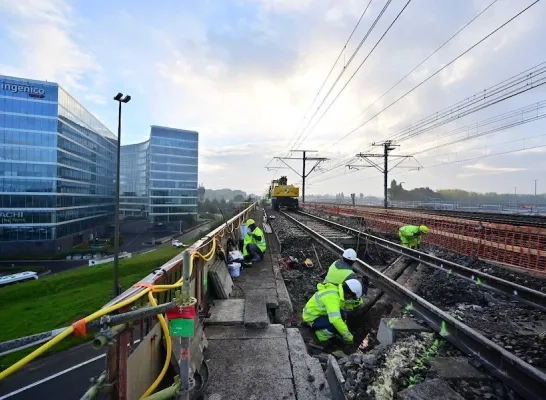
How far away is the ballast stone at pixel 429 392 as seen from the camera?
257 cm

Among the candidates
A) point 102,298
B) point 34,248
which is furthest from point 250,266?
point 34,248

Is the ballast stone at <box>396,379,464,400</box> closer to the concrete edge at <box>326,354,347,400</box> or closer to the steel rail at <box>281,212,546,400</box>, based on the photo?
the concrete edge at <box>326,354,347,400</box>

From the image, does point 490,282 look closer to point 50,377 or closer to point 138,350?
point 138,350

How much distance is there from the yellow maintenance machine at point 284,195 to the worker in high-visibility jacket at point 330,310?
26.6 meters

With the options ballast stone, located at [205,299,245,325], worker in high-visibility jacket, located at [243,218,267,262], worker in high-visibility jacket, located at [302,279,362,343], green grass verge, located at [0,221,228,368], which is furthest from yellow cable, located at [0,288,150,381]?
green grass verge, located at [0,221,228,368]

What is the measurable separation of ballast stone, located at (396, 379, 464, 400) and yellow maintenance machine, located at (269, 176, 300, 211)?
94.4 ft

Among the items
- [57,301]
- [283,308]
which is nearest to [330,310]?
[283,308]

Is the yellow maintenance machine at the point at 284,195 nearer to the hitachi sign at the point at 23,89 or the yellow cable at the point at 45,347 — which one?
the yellow cable at the point at 45,347

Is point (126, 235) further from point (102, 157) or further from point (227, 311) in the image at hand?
point (227, 311)

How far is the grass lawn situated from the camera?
1576 cm

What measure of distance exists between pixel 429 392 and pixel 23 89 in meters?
58.6

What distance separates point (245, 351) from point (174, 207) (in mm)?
79814

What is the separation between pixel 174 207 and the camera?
261ft

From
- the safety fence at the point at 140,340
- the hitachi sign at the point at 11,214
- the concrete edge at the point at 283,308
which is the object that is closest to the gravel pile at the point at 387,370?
the safety fence at the point at 140,340
